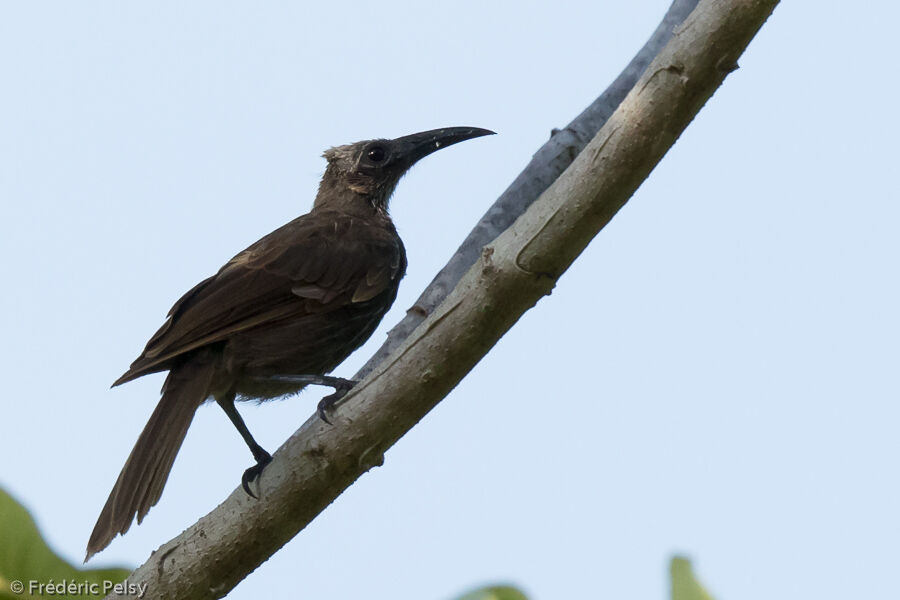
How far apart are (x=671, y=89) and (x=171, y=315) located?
2612mm

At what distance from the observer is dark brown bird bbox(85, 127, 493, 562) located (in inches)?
167

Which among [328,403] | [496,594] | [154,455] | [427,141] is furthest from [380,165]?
[496,594]

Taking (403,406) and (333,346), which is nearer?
(403,406)

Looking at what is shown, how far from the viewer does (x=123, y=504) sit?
4.12 m

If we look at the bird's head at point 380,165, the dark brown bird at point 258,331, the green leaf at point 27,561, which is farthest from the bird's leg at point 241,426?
the bird's head at point 380,165

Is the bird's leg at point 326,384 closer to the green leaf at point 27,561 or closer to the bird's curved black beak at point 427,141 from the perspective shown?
the green leaf at point 27,561

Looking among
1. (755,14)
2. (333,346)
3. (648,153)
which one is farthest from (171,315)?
(755,14)

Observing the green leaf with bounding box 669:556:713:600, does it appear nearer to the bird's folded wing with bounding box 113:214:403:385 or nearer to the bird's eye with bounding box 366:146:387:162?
the bird's folded wing with bounding box 113:214:403:385

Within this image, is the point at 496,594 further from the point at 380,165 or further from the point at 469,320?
the point at 380,165

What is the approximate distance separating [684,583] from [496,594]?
0.51m

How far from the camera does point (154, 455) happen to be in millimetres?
4258

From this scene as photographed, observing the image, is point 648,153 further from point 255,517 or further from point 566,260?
point 255,517

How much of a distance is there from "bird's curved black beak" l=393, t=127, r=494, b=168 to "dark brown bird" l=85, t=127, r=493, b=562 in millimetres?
1016

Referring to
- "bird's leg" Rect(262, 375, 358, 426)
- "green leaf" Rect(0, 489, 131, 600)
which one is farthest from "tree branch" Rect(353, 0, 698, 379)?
"green leaf" Rect(0, 489, 131, 600)
